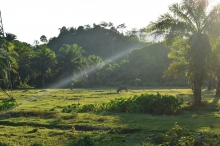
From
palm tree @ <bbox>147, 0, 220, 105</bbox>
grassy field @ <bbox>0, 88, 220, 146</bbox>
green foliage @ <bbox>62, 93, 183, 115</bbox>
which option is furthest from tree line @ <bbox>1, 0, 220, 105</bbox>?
grassy field @ <bbox>0, 88, 220, 146</bbox>

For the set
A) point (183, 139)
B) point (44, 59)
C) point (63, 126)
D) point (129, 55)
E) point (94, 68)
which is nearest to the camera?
point (183, 139)

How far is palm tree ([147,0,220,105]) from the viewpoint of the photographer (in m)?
24.6

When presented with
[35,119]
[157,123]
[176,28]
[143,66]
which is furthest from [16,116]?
[143,66]

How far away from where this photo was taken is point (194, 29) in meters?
25.9

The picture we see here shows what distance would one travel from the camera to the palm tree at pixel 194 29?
24.6 metres

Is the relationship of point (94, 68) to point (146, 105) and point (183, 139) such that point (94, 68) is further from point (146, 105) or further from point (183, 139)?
point (183, 139)

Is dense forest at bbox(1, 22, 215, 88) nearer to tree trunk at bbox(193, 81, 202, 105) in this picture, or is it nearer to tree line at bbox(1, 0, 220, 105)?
tree line at bbox(1, 0, 220, 105)

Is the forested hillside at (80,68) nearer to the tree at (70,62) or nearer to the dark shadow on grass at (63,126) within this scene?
the tree at (70,62)

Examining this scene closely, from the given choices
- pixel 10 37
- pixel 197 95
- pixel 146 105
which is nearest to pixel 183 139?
pixel 146 105

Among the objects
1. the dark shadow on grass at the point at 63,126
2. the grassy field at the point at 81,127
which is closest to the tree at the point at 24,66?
the grassy field at the point at 81,127

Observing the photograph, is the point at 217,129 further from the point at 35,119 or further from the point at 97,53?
the point at 97,53

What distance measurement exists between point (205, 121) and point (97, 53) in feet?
296

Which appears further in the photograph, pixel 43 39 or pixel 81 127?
pixel 43 39

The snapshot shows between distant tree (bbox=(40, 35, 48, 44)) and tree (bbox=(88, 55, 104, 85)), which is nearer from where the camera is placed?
tree (bbox=(88, 55, 104, 85))
